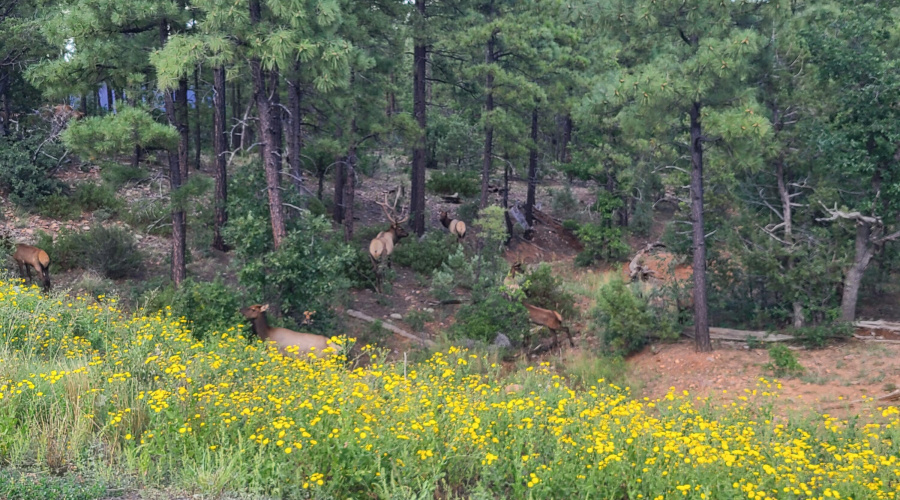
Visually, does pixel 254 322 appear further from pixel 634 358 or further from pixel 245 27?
pixel 634 358

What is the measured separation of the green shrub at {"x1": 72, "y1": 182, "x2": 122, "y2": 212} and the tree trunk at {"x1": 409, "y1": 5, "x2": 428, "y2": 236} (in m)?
8.86

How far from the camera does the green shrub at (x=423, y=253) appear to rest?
69.7ft

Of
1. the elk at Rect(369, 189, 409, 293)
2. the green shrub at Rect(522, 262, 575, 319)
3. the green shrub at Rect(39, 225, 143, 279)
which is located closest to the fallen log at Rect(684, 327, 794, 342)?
the green shrub at Rect(522, 262, 575, 319)

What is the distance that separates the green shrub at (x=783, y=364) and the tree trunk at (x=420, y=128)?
1144 cm

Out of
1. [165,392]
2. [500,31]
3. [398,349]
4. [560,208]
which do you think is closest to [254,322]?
[398,349]

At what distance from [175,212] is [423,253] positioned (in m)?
8.38

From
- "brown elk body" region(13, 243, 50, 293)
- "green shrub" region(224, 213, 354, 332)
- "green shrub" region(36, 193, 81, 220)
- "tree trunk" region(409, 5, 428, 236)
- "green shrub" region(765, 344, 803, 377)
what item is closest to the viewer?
"green shrub" region(765, 344, 803, 377)

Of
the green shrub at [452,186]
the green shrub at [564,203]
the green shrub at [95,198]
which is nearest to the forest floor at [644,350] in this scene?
the green shrub at [95,198]

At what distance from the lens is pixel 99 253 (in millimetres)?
17234

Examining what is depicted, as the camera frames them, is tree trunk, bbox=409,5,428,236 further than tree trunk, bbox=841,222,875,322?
Yes

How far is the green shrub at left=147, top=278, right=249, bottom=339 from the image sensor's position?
12.6 meters

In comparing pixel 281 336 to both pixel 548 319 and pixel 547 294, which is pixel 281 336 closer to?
pixel 548 319

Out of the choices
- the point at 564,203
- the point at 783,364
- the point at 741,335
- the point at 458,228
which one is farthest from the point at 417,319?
the point at 564,203

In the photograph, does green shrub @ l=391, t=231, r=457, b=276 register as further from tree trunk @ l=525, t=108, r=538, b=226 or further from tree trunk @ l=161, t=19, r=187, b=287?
tree trunk @ l=161, t=19, r=187, b=287
